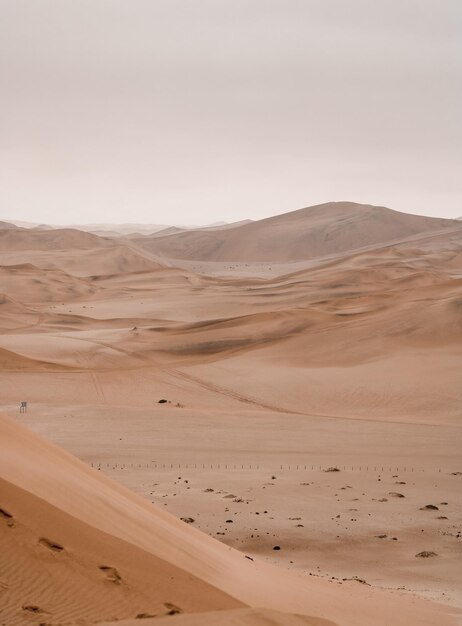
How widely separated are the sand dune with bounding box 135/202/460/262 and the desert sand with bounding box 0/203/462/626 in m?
39.8

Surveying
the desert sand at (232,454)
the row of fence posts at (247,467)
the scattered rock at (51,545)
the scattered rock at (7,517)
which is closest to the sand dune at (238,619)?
the desert sand at (232,454)

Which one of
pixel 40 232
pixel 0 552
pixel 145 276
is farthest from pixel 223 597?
pixel 40 232

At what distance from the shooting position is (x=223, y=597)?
6.78 meters

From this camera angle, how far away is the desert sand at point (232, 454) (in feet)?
22.2

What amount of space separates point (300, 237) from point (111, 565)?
9439 cm

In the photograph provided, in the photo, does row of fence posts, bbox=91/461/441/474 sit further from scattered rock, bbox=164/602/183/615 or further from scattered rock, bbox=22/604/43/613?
scattered rock, bbox=22/604/43/613

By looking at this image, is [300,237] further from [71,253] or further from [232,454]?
[232,454]

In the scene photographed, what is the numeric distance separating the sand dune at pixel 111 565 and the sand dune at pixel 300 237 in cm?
8404

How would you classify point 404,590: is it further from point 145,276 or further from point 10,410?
point 145,276

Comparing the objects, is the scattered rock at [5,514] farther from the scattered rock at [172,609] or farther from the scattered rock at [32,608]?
the scattered rock at [172,609]

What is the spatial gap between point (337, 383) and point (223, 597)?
20.7m

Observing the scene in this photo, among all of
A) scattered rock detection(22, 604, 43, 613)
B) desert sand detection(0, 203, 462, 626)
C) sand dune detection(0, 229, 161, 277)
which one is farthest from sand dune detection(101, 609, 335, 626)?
sand dune detection(0, 229, 161, 277)

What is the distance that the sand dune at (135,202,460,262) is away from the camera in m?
96.2

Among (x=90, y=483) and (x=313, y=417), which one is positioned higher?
(x=90, y=483)
